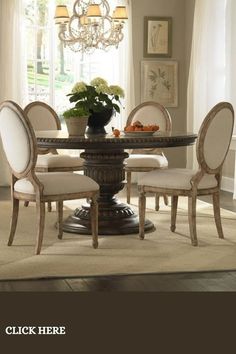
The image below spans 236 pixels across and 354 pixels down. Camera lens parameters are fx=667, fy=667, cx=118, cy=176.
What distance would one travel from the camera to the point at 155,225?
5.26 meters

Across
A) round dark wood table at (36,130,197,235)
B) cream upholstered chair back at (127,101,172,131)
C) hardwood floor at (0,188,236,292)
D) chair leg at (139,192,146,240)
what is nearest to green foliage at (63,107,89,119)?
round dark wood table at (36,130,197,235)

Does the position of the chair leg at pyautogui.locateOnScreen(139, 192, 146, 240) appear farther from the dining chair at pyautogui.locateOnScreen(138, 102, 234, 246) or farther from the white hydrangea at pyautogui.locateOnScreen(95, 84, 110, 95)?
the white hydrangea at pyautogui.locateOnScreen(95, 84, 110, 95)

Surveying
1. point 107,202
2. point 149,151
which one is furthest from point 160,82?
point 107,202

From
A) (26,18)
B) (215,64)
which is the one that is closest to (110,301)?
(215,64)

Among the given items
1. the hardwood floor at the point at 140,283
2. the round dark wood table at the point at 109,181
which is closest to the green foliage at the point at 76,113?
the round dark wood table at the point at 109,181

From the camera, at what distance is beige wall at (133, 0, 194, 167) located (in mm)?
8180

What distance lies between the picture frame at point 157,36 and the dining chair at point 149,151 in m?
2.02

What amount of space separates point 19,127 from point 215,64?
3942 millimetres

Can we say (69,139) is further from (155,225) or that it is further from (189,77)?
(189,77)

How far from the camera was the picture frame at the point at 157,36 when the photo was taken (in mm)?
8203

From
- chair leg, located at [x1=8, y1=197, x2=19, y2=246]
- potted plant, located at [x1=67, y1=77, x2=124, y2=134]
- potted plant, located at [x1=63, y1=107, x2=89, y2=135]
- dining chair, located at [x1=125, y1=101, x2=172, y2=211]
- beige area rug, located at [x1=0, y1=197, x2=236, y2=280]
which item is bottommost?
beige area rug, located at [x1=0, y1=197, x2=236, y2=280]

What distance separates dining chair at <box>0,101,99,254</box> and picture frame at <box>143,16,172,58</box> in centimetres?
415

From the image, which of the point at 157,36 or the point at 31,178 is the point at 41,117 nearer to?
the point at 31,178

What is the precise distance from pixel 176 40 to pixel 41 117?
267 cm
